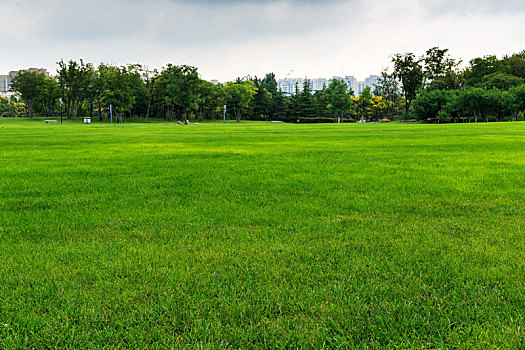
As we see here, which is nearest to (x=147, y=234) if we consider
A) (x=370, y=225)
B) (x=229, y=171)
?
(x=370, y=225)

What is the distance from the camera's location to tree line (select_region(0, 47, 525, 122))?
187 feet

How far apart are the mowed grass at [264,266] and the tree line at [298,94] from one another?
5603 centimetres

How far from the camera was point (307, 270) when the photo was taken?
2684 mm

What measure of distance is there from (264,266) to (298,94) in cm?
8603

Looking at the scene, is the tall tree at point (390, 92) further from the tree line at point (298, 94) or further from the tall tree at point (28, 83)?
the tall tree at point (28, 83)

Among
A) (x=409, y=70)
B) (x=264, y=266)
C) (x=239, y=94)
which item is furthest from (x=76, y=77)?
(x=264, y=266)

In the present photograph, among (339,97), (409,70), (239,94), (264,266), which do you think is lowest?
(264,266)

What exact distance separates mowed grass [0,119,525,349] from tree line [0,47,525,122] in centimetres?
5603

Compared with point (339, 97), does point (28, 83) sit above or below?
above

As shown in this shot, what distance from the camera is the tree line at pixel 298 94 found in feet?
187

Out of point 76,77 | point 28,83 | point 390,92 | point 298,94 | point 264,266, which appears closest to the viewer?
point 264,266

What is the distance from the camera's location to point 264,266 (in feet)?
8.96

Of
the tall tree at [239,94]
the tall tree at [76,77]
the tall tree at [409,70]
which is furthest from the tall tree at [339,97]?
the tall tree at [76,77]

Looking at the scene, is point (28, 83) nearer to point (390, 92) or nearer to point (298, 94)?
point (298, 94)
